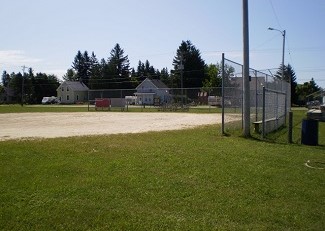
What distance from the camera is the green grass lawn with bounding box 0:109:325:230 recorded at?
486 centimetres

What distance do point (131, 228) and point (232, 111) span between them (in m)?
13.9

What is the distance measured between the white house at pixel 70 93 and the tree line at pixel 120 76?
24.4 feet

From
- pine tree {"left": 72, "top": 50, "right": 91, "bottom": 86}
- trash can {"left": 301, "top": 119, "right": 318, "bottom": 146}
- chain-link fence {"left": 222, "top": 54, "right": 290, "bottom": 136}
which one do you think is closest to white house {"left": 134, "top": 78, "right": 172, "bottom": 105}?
pine tree {"left": 72, "top": 50, "right": 91, "bottom": 86}

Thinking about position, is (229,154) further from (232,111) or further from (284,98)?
(284,98)

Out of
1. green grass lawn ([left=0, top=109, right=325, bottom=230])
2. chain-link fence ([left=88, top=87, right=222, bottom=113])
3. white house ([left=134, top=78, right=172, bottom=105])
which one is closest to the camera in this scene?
green grass lawn ([left=0, top=109, right=325, bottom=230])

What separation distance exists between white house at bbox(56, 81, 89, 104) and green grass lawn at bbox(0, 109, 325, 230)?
9682cm

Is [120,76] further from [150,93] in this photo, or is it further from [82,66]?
[150,93]

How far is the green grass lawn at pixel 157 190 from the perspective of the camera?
16.0ft

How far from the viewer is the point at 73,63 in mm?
131125

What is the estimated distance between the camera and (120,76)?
118 metres

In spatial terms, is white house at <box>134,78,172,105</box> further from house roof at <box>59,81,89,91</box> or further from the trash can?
the trash can

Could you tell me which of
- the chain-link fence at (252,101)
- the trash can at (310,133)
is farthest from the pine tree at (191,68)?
the trash can at (310,133)

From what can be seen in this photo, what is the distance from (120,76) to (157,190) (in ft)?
372

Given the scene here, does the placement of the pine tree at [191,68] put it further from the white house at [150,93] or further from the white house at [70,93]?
the white house at [70,93]
